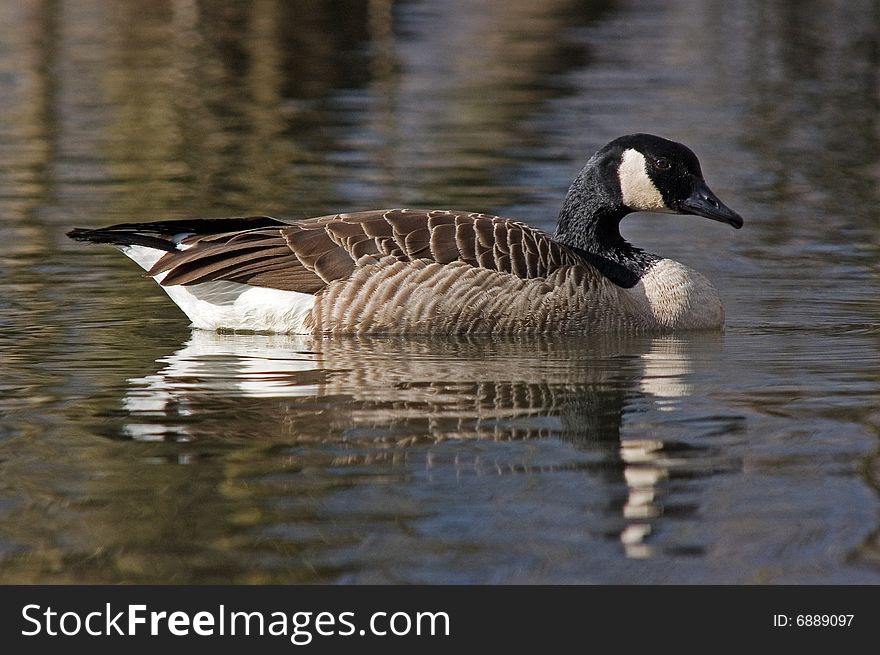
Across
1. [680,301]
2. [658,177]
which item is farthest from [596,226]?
[680,301]

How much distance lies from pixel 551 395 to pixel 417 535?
2.90 m

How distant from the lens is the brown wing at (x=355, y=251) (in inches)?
452

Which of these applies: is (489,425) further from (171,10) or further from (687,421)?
(171,10)

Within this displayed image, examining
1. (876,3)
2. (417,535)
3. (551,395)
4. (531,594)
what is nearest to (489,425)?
(551,395)

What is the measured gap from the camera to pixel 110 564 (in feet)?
21.4

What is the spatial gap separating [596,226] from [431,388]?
3.20m

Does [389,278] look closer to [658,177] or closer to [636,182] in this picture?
[636,182]

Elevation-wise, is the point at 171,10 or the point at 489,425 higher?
the point at 171,10

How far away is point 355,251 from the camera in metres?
11.5

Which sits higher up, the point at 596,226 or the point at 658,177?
the point at 658,177

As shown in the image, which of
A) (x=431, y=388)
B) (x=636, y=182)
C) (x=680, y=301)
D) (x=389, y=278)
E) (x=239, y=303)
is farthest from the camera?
(x=636, y=182)

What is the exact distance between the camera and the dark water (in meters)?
6.79

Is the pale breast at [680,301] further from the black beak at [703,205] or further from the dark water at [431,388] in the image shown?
the black beak at [703,205]

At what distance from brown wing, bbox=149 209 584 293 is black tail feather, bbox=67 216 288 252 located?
115mm
